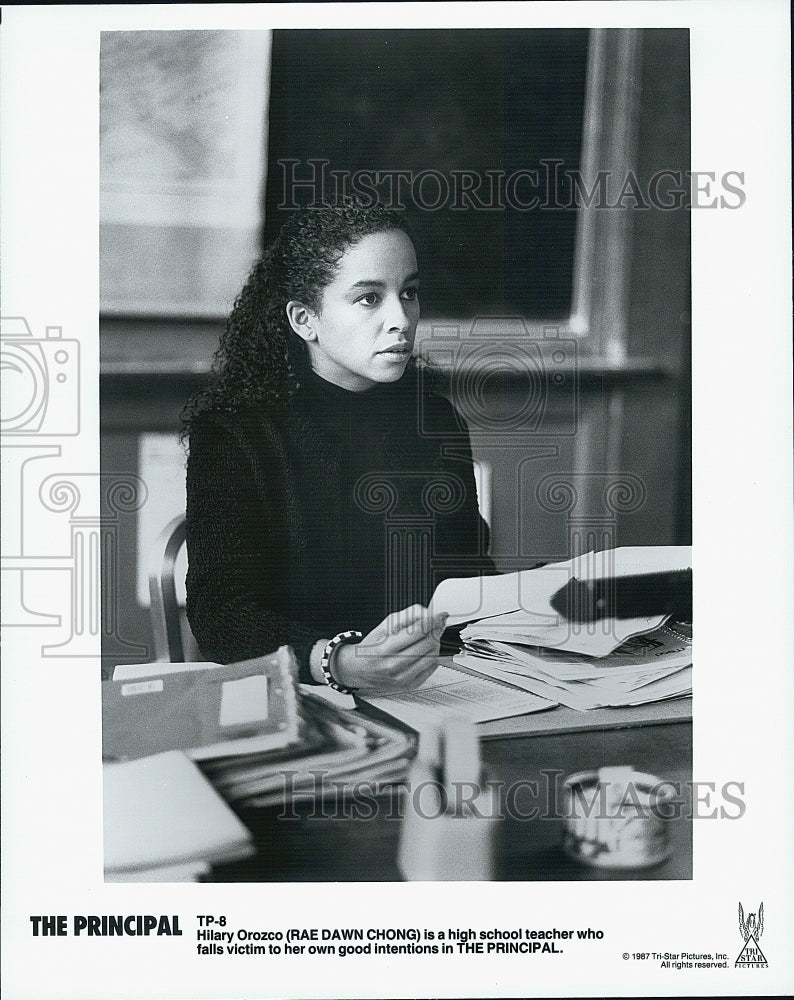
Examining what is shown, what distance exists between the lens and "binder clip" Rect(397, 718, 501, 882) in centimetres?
114

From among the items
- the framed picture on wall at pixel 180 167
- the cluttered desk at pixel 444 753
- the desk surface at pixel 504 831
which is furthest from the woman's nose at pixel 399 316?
the desk surface at pixel 504 831

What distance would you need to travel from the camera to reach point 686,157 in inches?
45.5

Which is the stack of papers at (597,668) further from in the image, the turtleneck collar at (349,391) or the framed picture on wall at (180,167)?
the framed picture on wall at (180,167)

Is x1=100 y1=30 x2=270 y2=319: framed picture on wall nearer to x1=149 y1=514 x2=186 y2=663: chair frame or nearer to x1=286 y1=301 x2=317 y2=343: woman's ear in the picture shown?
x1=286 y1=301 x2=317 y2=343: woman's ear

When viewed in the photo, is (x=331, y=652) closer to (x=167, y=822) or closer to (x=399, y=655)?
(x=399, y=655)

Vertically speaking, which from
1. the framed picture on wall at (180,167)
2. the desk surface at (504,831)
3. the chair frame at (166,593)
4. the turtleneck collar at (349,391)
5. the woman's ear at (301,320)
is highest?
the framed picture on wall at (180,167)

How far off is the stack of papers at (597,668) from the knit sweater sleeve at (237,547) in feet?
0.86

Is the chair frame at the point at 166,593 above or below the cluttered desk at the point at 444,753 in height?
above

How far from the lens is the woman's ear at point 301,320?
1.15 meters

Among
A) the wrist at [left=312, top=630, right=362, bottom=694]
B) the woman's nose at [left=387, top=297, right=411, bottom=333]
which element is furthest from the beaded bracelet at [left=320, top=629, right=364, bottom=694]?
the woman's nose at [left=387, top=297, right=411, bottom=333]

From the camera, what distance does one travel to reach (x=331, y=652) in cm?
114

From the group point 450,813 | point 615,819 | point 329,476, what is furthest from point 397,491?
point 615,819

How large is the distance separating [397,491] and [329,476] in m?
0.10

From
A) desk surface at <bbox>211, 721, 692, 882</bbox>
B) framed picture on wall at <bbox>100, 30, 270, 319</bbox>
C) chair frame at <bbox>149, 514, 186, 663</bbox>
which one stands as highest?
framed picture on wall at <bbox>100, 30, 270, 319</bbox>
